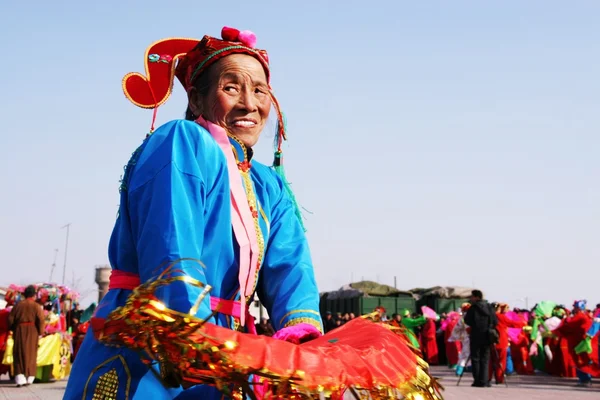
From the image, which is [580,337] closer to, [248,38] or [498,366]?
[498,366]

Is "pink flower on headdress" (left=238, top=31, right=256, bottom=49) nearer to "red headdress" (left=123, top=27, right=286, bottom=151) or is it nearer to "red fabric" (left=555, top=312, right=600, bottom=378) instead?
"red headdress" (left=123, top=27, right=286, bottom=151)

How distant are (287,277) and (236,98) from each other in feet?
2.13

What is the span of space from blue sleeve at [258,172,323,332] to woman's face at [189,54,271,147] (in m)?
0.32

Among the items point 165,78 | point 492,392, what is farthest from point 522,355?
point 165,78

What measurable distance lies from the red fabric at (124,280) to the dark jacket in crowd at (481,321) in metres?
12.5

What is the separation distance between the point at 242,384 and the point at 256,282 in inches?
32.2

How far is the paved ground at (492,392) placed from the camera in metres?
11.4

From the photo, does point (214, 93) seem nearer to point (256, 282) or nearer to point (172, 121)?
point (172, 121)

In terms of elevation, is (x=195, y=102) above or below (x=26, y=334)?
above

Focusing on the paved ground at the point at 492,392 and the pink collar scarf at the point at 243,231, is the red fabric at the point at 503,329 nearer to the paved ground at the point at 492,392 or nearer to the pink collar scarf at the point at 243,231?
the paved ground at the point at 492,392

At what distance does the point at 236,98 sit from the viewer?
267 centimetres

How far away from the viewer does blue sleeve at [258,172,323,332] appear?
8.29 feet

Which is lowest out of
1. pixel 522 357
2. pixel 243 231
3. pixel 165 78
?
pixel 522 357

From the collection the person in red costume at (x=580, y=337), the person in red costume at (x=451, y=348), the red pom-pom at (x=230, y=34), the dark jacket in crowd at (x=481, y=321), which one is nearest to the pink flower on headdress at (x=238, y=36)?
the red pom-pom at (x=230, y=34)
